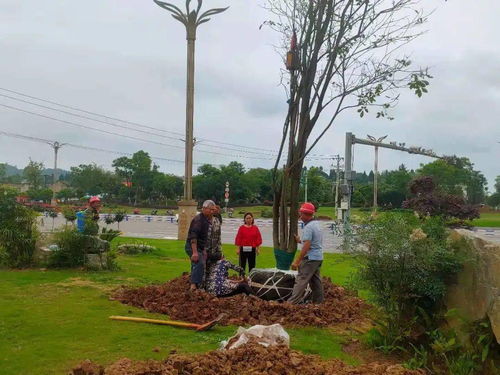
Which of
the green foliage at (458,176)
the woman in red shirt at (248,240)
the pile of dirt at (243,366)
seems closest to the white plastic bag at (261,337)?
the pile of dirt at (243,366)

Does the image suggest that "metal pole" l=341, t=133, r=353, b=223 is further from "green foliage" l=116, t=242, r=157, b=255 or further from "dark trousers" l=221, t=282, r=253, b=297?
"dark trousers" l=221, t=282, r=253, b=297

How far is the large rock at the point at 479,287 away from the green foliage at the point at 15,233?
9669mm

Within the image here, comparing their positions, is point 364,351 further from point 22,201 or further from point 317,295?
point 22,201

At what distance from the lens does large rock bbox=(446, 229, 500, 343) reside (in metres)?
5.85

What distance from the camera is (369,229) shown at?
22.0ft

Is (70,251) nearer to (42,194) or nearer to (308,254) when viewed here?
(308,254)

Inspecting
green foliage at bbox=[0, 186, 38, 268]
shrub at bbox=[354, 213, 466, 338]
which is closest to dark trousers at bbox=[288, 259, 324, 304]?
shrub at bbox=[354, 213, 466, 338]

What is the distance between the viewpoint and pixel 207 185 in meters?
79.9

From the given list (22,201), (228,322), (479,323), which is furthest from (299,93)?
(22,201)

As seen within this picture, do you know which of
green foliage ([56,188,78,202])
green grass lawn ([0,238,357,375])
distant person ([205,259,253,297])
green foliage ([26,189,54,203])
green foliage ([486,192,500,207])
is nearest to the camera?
green grass lawn ([0,238,357,375])

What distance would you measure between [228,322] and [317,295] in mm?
1854

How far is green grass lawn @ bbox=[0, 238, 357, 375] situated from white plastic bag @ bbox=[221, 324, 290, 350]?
0.76 m

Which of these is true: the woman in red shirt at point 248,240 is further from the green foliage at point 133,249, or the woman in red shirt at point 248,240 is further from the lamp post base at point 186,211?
the lamp post base at point 186,211

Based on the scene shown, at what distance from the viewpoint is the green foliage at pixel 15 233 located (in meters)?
12.6
